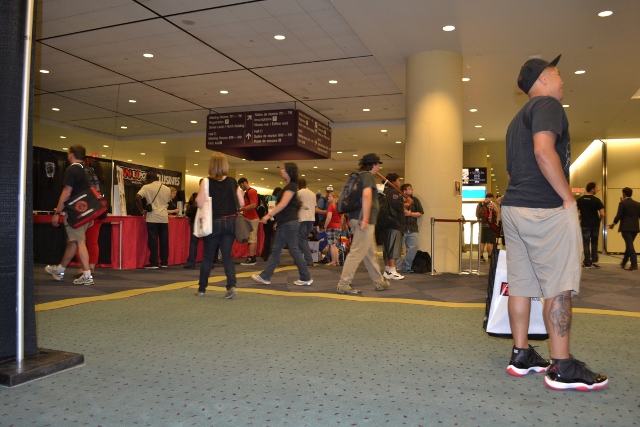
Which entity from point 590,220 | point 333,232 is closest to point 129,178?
point 333,232

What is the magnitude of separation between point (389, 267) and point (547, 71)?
16.2 ft

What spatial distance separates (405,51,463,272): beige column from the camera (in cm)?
852

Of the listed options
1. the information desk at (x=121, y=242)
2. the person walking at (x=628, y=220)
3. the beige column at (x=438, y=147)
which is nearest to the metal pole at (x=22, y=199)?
the information desk at (x=121, y=242)

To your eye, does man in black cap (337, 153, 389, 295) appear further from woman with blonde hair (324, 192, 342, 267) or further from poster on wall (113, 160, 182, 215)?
poster on wall (113, 160, 182, 215)

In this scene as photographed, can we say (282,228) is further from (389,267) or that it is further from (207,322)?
(207,322)

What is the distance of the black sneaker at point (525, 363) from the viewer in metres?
2.71

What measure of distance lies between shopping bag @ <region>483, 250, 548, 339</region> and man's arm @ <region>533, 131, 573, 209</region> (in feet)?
1.84

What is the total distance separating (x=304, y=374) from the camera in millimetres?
2674

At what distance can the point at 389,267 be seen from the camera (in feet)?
24.2

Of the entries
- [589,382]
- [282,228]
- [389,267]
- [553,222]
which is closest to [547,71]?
[553,222]

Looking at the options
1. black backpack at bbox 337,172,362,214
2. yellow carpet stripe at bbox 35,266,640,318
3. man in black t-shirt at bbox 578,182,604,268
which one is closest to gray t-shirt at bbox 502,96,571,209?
yellow carpet stripe at bbox 35,266,640,318

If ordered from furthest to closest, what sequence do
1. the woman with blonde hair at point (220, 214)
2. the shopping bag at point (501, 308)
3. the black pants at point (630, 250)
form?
the black pants at point (630, 250)
the woman with blonde hair at point (220, 214)
the shopping bag at point (501, 308)

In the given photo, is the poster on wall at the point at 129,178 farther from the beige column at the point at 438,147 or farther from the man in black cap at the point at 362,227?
the man in black cap at the point at 362,227

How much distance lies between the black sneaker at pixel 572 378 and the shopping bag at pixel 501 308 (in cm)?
39
